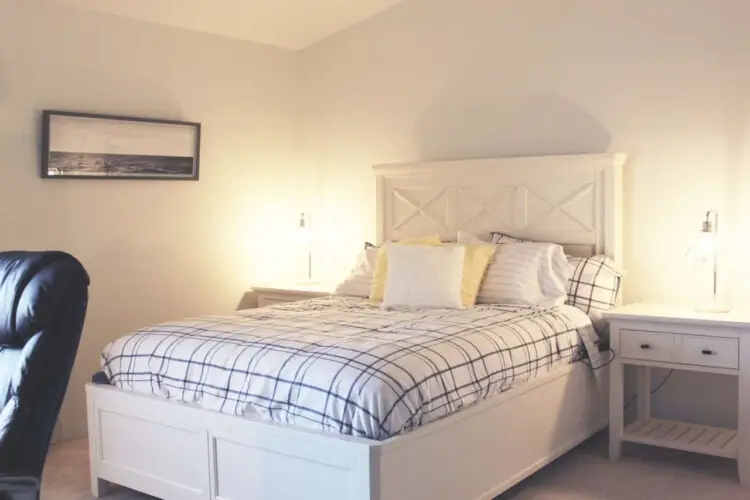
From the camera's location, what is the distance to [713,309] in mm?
3707

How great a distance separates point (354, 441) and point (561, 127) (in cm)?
246

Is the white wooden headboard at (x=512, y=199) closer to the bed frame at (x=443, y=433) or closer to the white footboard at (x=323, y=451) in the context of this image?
the bed frame at (x=443, y=433)

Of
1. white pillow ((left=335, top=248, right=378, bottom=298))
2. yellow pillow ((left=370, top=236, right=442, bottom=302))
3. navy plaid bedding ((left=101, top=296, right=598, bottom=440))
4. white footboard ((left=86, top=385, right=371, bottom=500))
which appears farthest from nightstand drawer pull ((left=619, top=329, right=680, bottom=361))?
white footboard ((left=86, top=385, right=371, bottom=500))

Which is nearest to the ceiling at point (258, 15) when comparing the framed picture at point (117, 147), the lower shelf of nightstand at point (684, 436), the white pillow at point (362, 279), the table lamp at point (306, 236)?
the framed picture at point (117, 147)

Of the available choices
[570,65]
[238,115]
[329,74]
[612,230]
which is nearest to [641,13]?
[570,65]

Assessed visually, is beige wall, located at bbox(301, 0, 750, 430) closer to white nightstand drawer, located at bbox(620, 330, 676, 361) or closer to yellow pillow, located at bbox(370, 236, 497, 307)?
white nightstand drawer, located at bbox(620, 330, 676, 361)

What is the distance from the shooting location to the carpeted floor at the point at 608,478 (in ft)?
10.9

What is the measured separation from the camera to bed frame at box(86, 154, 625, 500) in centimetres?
266

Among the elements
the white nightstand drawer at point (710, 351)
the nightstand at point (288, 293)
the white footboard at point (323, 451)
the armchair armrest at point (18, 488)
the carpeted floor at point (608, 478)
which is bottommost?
the carpeted floor at point (608, 478)

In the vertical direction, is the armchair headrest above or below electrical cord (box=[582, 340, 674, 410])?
above

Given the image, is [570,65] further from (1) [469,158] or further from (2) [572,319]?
(2) [572,319]

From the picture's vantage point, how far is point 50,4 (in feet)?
13.4

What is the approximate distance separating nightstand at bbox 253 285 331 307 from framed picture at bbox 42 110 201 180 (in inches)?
32.8

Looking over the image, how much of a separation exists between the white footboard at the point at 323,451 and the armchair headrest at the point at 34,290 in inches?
37.4
